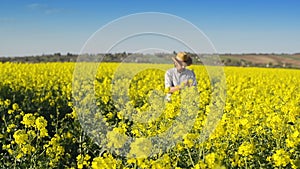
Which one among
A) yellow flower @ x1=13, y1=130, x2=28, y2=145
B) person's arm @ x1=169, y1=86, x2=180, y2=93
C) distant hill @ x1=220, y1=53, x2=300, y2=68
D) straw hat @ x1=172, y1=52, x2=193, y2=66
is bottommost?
distant hill @ x1=220, y1=53, x2=300, y2=68

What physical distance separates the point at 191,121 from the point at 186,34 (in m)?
1.10

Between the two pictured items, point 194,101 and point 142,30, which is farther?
point 194,101

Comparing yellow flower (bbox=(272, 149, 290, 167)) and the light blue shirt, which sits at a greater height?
the light blue shirt

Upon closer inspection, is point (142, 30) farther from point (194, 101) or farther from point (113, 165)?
point (113, 165)

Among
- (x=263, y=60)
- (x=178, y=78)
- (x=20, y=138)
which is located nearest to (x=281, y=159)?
(x=20, y=138)

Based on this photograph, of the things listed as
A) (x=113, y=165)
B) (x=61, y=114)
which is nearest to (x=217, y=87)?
(x=61, y=114)

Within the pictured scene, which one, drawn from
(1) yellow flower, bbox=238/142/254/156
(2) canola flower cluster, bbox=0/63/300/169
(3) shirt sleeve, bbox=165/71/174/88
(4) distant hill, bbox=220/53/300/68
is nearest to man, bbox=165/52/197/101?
(3) shirt sleeve, bbox=165/71/174/88

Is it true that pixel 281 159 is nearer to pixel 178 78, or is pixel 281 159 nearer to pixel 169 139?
pixel 169 139

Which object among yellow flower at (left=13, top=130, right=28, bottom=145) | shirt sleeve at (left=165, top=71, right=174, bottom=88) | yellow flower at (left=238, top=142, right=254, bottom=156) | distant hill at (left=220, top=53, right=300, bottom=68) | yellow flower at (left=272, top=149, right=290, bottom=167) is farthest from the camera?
distant hill at (left=220, top=53, right=300, bottom=68)

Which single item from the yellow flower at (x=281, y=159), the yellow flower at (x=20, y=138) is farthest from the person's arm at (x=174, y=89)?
the yellow flower at (x=281, y=159)

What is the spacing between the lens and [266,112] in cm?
628

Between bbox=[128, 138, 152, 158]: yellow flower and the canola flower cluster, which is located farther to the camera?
the canola flower cluster

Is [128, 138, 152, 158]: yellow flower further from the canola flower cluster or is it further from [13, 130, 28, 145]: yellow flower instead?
[13, 130, 28, 145]: yellow flower

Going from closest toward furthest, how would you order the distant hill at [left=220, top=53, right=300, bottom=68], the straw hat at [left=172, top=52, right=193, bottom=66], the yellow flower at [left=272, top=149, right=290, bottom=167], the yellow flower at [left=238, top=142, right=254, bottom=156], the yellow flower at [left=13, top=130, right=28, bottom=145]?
the yellow flower at [left=272, top=149, right=290, bottom=167], the yellow flower at [left=238, top=142, right=254, bottom=156], the yellow flower at [left=13, top=130, right=28, bottom=145], the straw hat at [left=172, top=52, right=193, bottom=66], the distant hill at [left=220, top=53, right=300, bottom=68]
